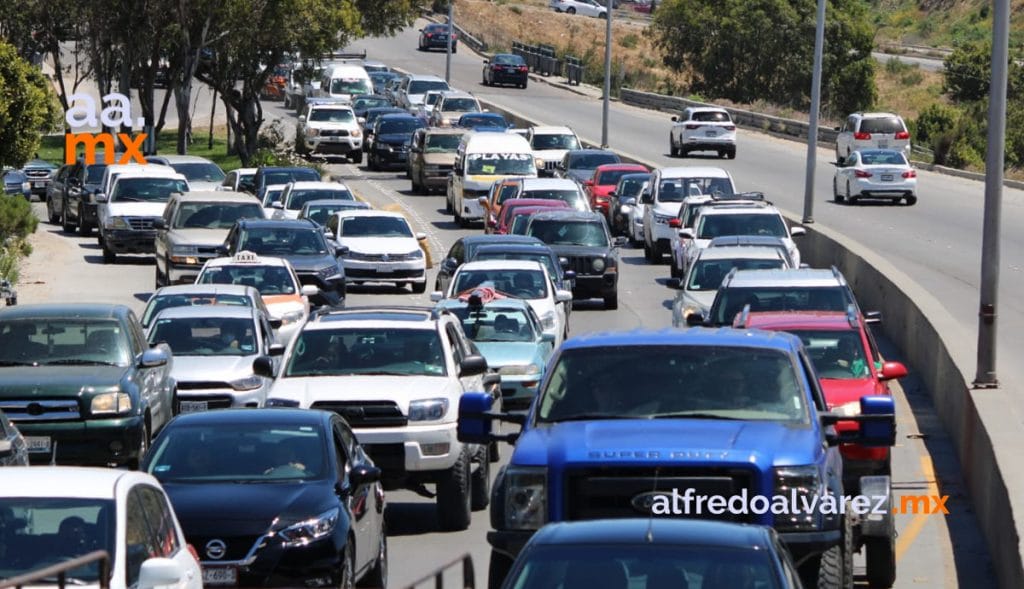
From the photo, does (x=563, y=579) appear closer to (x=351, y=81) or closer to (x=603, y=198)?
(x=603, y=198)

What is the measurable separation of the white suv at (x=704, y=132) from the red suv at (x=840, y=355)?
44337 millimetres

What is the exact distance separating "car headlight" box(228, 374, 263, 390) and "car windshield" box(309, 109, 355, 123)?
4180 cm

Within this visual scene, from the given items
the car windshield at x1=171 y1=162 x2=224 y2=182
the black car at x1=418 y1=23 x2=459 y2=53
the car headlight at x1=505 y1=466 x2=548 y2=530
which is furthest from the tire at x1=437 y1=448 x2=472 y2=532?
the black car at x1=418 y1=23 x2=459 y2=53

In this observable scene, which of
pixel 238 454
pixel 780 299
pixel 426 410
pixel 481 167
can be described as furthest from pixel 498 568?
pixel 481 167

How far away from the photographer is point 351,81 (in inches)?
3204

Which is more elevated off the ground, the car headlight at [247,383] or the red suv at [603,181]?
the red suv at [603,181]

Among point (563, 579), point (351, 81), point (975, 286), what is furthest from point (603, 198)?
point (563, 579)

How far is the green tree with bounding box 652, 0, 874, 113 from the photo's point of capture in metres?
93.3

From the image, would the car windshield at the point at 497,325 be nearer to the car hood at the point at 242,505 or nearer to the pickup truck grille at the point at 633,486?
the car hood at the point at 242,505

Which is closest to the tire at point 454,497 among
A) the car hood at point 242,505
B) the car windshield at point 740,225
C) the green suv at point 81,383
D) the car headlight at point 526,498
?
the green suv at point 81,383

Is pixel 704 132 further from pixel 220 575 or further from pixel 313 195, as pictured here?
pixel 220 575

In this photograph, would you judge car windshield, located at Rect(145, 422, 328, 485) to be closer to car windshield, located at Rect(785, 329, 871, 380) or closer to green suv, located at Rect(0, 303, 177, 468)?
green suv, located at Rect(0, 303, 177, 468)

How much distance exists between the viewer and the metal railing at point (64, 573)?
7.57 metres

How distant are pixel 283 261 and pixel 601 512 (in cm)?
1903
